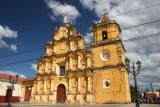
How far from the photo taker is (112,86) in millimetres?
26281

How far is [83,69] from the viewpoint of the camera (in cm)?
2945

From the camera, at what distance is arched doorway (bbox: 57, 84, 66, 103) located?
30572 millimetres

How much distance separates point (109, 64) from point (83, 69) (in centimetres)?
439

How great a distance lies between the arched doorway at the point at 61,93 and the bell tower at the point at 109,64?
611 cm

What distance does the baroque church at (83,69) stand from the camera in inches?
1045

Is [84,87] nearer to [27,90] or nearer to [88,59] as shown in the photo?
[88,59]

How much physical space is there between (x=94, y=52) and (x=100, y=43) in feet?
5.57

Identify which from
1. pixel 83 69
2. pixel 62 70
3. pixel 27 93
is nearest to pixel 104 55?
pixel 83 69

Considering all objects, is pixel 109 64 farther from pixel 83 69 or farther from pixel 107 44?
pixel 83 69

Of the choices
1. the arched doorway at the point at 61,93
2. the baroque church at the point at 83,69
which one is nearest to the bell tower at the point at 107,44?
the baroque church at the point at 83,69

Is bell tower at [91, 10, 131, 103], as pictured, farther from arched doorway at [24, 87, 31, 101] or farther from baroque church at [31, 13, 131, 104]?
arched doorway at [24, 87, 31, 101]

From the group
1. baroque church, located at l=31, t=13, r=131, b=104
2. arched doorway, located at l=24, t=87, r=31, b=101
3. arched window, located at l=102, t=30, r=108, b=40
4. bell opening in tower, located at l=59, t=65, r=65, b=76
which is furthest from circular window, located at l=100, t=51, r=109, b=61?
arched doorway, located at l=24, t=87, r=31, b=101

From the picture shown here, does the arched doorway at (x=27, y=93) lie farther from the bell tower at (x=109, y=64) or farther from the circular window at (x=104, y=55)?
the circular window at (x=104, y=55)

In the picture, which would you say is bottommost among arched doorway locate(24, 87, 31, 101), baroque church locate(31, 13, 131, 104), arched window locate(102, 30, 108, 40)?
arched doorway locate(24, 87, 31, 101)
